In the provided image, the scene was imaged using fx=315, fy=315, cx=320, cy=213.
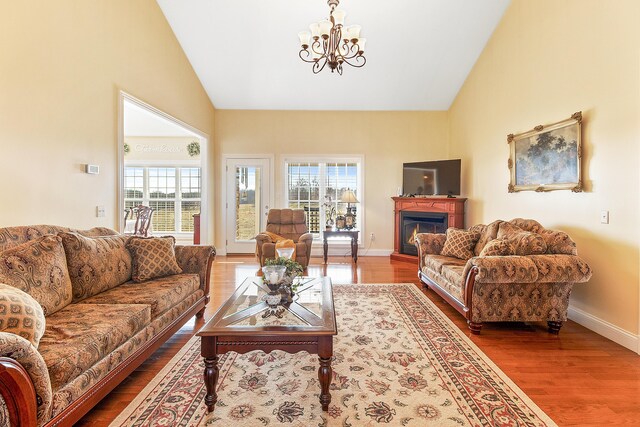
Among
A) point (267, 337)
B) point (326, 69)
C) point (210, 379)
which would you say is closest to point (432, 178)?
point (326, 69)

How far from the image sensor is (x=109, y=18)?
3.38m

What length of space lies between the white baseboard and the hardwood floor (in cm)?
6

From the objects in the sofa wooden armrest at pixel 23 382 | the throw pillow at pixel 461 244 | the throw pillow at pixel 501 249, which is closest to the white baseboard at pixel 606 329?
the throw pillow at pixel 501 249

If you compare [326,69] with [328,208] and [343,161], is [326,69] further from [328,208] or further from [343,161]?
[328,208]

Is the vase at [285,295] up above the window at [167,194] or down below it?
below

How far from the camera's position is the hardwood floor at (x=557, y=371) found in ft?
5.99

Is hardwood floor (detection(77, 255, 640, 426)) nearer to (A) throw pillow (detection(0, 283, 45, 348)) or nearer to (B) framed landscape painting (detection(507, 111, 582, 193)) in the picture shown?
(A) throw pillow (detection(0, 283, 45, 348))

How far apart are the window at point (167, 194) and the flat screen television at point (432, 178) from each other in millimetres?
5178

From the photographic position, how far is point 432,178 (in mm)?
5836

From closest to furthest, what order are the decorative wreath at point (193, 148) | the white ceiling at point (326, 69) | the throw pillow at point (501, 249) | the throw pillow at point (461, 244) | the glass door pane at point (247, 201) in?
the throw pillow at point (501, 249)
the throw pillow at point (461, 244)
the white ceiling at point (326, 69)
the glass door pane at point (247, 201)
the decorative wreath at point (193, 148)

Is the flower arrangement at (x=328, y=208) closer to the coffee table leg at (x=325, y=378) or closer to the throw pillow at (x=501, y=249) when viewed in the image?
the throw pillow at (x=501, y=249)

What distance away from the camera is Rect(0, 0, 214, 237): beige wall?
7.86 feet

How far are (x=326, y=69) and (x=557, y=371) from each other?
16.9 ft

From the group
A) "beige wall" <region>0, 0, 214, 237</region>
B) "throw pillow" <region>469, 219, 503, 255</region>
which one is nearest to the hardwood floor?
"throw pillow" <region>469, 219, 503, 255</region>
